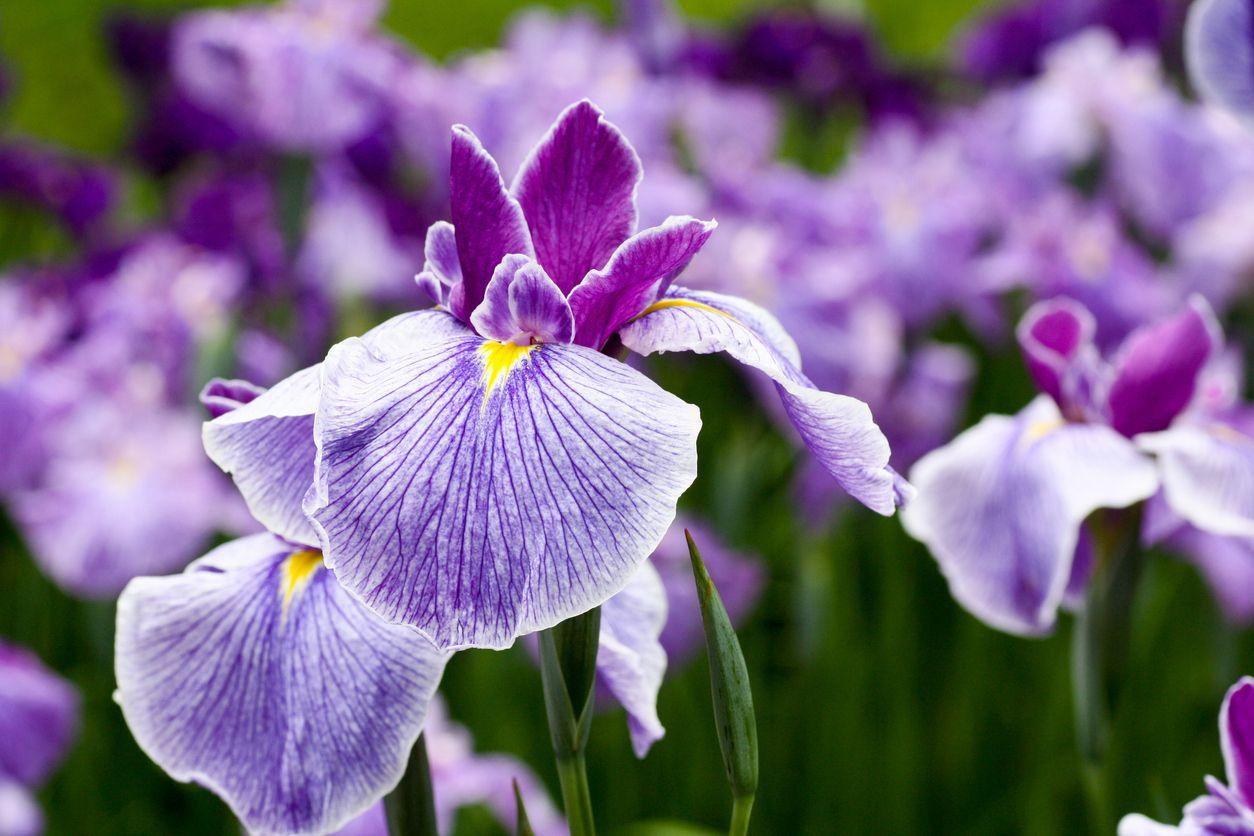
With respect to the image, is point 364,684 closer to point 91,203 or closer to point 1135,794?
point 1135,794

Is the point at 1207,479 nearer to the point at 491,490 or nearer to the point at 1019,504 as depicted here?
the point at 1019,504

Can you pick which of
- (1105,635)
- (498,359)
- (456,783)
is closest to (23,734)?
(456,783)

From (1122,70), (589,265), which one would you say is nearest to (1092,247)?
(1122,70)

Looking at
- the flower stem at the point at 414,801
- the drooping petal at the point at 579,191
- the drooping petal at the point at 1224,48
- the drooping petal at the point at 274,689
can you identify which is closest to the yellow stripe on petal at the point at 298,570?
the drooping petal at the point at 274,689

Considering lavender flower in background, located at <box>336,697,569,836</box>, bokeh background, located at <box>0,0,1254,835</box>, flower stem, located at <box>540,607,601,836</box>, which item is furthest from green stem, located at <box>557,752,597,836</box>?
bokeh background, located at <box>0,0,1254,835</box>

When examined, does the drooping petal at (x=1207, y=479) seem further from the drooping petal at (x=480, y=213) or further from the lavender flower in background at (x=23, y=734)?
the lavender flower in background at (x=23, y=734)

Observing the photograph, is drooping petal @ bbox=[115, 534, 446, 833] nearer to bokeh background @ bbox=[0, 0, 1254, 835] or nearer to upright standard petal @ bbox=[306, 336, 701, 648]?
upright standard petal @ bbox=[306, 336, 701, 648]
